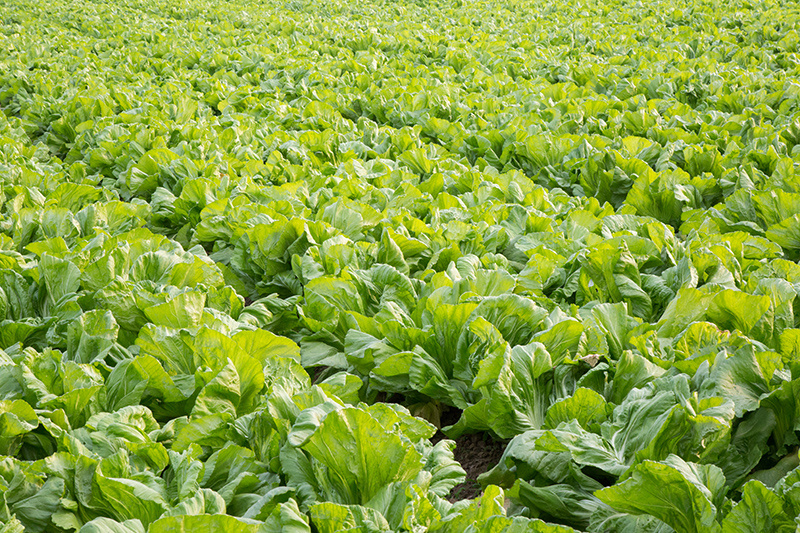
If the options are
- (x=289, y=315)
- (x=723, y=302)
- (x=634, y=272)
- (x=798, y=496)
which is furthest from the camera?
(x=289, y=315)

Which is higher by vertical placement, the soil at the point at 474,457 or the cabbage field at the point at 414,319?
the cabbage field at the point at 414,319

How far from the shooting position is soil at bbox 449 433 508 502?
2.39 meters

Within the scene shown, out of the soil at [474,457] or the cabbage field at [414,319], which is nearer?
the cabbage field at [414,319]

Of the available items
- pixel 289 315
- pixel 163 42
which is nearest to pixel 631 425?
pixel 289 315

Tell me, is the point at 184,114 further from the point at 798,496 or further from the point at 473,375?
the point at 798,496

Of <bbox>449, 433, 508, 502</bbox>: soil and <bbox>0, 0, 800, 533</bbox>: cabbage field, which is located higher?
<bbox>0, 0, 800, 533</bbox>: cabbage field

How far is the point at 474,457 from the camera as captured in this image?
252 cm

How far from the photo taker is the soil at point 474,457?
2.39m

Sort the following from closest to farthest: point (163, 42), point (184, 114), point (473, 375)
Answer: point (473, 375), point (184, 114), point (163, 42)

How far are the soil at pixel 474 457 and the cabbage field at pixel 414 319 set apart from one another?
0.01 meters

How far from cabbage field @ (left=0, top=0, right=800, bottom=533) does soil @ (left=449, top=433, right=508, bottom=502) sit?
1 cm

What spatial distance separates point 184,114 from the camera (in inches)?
260

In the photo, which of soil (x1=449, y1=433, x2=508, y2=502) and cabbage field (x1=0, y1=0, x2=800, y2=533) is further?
soil (x1=449, y1=433, x2=508, y2=502)

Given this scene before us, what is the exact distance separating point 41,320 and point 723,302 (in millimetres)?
2956
